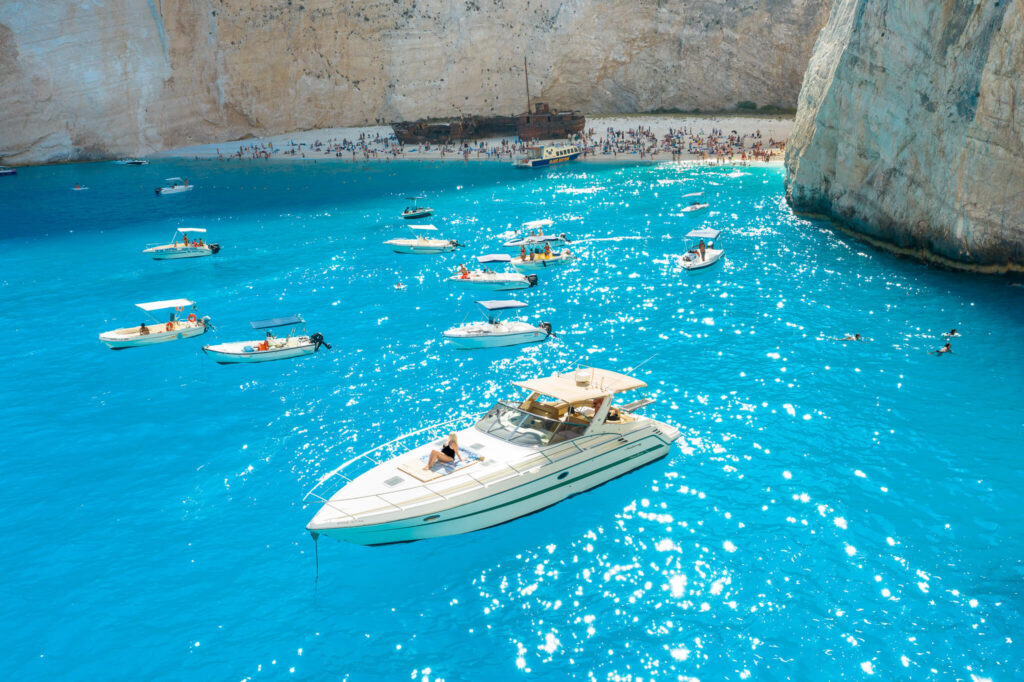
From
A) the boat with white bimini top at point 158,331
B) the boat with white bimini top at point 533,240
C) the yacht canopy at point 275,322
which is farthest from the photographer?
the boat with white bimini top at point 533,240

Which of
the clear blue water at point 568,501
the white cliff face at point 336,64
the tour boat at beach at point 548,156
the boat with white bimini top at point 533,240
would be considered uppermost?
the white cliff face at point 336,64

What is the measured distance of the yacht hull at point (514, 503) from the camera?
18453 mm

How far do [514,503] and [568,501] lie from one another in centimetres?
212

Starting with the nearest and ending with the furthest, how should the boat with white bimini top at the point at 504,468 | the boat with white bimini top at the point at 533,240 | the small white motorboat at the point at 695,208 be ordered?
1. the boat with white bimini top at the point at 504,468
2. the boat with white bimini top at the point at 533,240
3. the small white motorboat at the point at 695,208

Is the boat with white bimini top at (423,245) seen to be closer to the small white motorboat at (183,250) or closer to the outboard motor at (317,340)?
the small white motorboat at (183,250)

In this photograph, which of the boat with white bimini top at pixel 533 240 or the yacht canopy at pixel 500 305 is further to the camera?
the boat with white bimini top at pixel 533 240

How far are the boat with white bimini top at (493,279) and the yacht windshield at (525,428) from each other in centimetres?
2137

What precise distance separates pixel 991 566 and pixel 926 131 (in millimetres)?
29803

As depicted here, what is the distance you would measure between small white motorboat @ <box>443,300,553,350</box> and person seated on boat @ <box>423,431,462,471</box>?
1296 cm

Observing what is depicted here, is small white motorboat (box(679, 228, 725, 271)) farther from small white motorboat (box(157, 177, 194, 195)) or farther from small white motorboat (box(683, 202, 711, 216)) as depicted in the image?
small white motorboat (box(157, 177, 194, 195))

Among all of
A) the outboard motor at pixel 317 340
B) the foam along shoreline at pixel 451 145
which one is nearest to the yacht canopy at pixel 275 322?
the outboard motor at pixel 317 340

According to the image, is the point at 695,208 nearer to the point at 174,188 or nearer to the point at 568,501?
the point at 568,501

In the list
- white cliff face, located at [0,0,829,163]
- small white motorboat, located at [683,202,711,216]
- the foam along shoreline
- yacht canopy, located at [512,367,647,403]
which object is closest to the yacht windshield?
yacht canopy, located at [512,367,647,403]

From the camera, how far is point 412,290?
A: 44.3 metres
